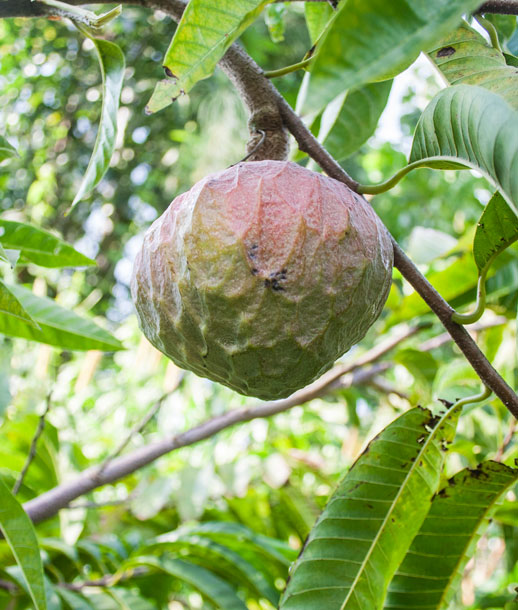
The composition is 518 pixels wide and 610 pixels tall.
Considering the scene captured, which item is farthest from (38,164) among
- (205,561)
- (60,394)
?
(205,561)

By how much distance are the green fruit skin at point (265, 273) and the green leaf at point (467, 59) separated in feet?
0.61

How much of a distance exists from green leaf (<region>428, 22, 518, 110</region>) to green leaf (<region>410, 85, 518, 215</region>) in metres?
0.07

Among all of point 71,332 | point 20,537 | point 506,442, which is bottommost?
point 506,442

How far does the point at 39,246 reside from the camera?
93cm

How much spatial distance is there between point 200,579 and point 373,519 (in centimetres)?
57

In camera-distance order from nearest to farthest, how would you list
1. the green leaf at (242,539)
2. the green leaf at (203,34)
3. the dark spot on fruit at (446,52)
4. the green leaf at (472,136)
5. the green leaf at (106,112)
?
the green leaf at (472,136) < the green leaf at (203,34) < the dark spot on fruit at (446,52) < the green leaf at (106,112) < the green leaf at (242,539)

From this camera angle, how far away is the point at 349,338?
2.22 ft

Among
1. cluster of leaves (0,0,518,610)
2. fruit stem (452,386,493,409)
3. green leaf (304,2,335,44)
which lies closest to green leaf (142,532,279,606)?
cluster of leaves (0,0,518,610)

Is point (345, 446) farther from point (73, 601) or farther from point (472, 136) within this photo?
point (472, 136)

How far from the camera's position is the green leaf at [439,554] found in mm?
827

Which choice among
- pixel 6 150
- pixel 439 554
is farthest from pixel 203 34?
pixel 439 554

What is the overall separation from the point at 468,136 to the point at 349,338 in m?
0.25

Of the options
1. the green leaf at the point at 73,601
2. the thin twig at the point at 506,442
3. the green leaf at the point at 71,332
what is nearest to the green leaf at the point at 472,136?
the green leaf at the point at 71,332

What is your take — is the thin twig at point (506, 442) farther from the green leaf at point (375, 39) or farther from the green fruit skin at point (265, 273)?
the green leaf at point (375, 39)
